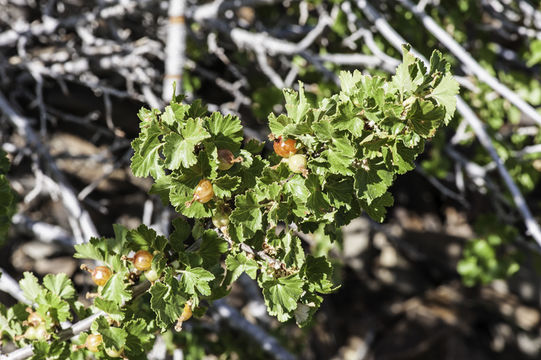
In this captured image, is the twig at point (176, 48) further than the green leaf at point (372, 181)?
Yes

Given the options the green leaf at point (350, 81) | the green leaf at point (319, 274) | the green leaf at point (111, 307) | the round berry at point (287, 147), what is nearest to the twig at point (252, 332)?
the green leaf at point (111, 307)

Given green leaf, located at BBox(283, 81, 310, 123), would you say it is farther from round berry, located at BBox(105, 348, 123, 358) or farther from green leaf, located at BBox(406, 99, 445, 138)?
round berry, located at BBox(105, 348, 123, 358)

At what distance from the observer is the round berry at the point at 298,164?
1.03 m

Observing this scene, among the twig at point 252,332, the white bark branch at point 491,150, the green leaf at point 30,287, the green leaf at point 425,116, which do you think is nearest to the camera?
the green leaf at point 425,116

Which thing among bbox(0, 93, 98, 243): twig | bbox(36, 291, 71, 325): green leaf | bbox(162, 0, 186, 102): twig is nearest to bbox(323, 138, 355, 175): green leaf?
bbox(36, 291, 71, 325): green leaf

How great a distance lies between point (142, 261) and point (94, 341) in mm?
262

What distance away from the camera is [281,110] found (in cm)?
304

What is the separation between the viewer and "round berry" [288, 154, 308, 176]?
1025mm

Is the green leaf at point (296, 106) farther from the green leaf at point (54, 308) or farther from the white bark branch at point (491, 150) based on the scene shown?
the white bark branch at point (491, 150)

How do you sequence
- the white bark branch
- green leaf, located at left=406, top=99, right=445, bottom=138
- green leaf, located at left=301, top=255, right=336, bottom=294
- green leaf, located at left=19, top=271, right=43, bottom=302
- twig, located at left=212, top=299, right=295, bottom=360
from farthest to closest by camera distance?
twig, located at left=212, top=299, right=295, bottom=360 < the white bark branch < green leaf, located at left=19, top=271, right=43, bottom=302 < green leaf, located at left=301, top=255, right=336, bottom=294 < green leaf, located at left=406, top=99, right=445, bottom=138

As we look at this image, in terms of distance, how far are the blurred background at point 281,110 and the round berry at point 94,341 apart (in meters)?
0.63

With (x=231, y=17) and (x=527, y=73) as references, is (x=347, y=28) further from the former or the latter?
(x=527, y=73)

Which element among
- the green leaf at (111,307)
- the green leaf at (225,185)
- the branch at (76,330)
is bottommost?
the branch at (76,330)

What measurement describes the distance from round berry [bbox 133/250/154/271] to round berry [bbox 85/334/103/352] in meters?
0.23
